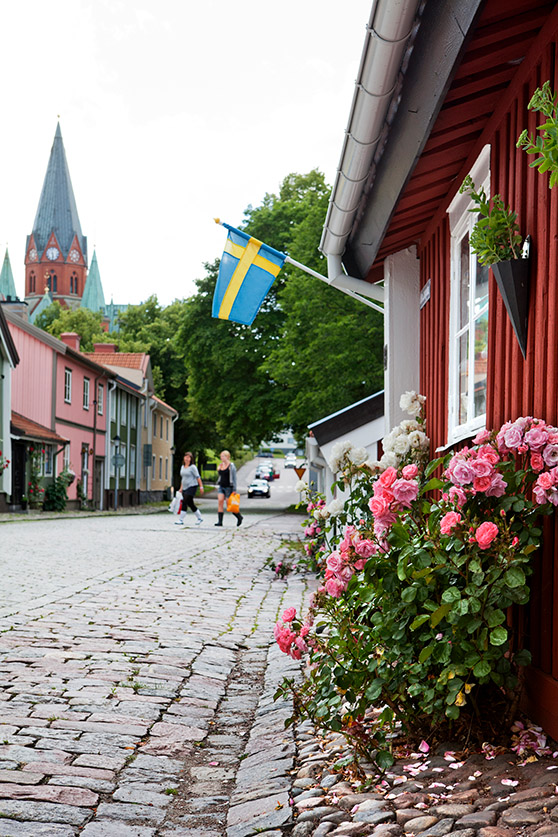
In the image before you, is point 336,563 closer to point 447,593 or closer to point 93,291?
point 447,593

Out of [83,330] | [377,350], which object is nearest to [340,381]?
[377,350]

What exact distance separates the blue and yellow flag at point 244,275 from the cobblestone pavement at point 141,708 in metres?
2.95

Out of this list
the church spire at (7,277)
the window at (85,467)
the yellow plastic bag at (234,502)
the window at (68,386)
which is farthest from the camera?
the church spire at (7,277)

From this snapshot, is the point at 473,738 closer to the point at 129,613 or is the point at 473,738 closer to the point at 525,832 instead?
the point at 525,832

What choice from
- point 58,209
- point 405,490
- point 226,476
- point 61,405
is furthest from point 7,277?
point 405,490

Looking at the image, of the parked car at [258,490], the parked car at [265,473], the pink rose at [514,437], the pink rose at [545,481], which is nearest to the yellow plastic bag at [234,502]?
the pink rose at [514,437]

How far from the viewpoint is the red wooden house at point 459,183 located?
373cm

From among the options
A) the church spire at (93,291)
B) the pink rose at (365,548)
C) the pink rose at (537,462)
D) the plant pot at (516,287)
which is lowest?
the pink rose at (365,548)

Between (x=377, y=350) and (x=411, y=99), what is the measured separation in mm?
22549

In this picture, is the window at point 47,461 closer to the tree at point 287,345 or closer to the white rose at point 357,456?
the tree at point 287,345

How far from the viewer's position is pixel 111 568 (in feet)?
40.9

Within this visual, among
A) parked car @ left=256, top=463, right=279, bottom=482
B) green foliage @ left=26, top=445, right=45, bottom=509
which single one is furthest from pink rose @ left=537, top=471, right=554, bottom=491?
parked car @ left=256, top=463, right=279, bottom=482

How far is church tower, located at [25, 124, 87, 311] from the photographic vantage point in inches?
4788

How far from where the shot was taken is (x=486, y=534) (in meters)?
3.40
